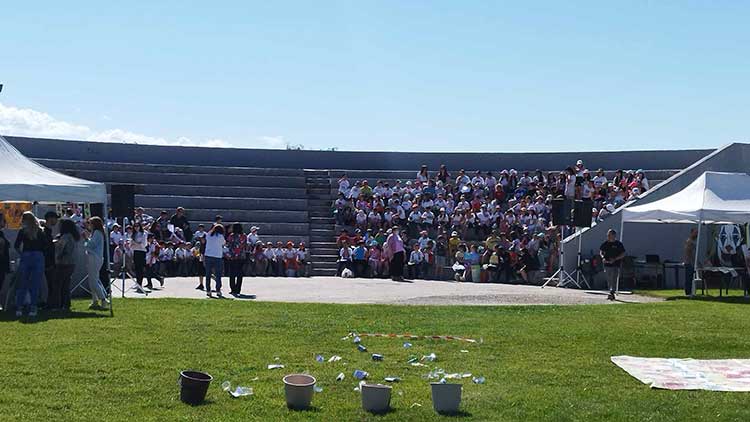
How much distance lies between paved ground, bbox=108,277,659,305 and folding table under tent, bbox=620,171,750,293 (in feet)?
6.56

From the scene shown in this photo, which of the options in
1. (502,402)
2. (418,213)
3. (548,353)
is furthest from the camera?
(418,213)

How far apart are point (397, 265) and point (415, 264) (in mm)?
1738

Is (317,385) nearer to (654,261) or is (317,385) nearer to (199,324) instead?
(199,324)

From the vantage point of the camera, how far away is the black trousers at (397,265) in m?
29.3

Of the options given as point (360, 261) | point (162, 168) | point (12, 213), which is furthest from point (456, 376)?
point (162, 168)

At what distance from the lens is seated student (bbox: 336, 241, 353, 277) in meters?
Answer: 31.2

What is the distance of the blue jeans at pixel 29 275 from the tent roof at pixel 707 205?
1421 cm

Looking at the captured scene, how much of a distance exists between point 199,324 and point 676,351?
6.63 metres

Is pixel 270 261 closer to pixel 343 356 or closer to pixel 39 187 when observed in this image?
pixel 39 187

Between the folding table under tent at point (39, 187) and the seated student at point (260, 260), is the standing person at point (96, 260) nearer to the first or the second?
the folding table under tent at point (39, 187)

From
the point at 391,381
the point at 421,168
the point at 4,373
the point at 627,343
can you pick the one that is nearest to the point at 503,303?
the point at 627,343

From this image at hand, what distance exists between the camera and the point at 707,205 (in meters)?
23.8

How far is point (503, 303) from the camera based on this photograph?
21062 mm

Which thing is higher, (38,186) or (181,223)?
(38,186)
